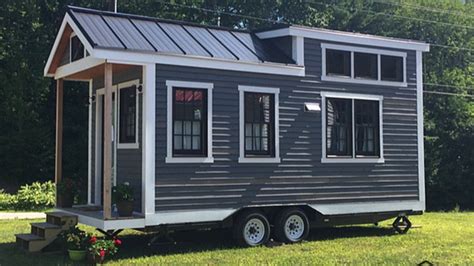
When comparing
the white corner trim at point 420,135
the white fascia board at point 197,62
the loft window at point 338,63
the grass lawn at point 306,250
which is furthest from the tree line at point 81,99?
the white fascia board at point 197,62

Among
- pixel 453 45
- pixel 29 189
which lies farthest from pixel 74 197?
pixel 453 45

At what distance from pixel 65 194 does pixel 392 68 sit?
768 cm

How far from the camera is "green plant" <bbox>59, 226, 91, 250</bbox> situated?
9750 millimetres

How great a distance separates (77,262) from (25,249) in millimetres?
1514

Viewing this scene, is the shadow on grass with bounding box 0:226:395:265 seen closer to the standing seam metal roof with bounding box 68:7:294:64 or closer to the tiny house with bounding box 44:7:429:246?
the tiny house with bounding box 44:7:429:246

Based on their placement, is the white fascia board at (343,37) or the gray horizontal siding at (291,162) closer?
the gray horizontal siding at (291,162)

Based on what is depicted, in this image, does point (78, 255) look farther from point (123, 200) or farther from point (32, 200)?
point (32, 200)

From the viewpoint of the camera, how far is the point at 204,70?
1085cm

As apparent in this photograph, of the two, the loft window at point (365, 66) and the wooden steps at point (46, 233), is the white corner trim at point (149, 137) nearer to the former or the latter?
the wooden steps at point (46, 233)

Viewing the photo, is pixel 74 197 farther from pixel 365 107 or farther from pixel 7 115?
pixel 7 115

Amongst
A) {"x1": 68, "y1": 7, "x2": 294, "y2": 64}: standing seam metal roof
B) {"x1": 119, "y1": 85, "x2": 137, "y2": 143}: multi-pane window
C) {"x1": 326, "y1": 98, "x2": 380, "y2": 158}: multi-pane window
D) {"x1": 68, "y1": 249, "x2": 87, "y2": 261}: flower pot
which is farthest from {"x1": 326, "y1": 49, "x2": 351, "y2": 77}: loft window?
{"x1": 68, "y1": 249, "x2": 87, "y2": 261}: flower pot

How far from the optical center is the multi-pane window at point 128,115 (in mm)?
11266

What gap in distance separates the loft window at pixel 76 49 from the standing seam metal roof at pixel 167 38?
77cm

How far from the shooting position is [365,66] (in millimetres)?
13180
